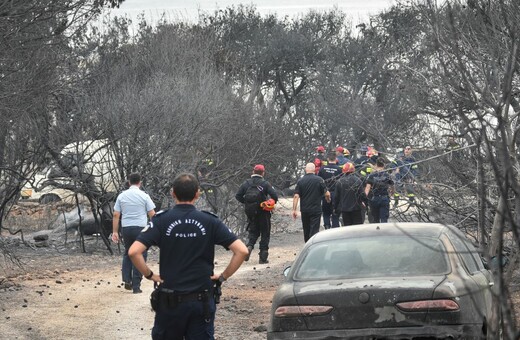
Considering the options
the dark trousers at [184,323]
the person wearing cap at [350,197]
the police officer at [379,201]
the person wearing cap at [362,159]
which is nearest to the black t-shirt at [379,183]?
the police officer at [379,201]

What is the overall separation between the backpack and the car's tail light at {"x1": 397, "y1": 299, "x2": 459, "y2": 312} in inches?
426

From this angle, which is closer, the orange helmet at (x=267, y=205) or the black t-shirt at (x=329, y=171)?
the orange helmet at (x=267, y=205)

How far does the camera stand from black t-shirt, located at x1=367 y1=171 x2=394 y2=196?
63.2ft

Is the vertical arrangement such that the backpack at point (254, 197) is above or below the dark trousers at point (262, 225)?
above

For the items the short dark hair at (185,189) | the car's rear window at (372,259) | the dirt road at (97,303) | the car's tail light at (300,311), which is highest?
the short dark hair at (185,189)

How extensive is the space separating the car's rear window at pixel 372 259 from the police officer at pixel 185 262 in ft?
4.32

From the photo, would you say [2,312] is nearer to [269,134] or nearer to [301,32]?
[269,134]

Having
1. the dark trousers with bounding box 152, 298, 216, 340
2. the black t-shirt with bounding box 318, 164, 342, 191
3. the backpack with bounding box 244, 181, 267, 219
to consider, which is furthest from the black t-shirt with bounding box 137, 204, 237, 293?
the black t-shirt with bounding box 318, 164, 342, 191

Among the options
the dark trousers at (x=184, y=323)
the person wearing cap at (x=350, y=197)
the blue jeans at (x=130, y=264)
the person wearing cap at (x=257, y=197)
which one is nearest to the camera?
the dark trousers at (x=184, y=323)

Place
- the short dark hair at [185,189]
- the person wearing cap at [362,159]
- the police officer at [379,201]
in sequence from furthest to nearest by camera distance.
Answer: the person wearing cap at [362,159] < the police officer at [379,201] < the short dark hair at [185,189]

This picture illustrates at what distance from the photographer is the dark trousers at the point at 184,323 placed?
7.73 metres

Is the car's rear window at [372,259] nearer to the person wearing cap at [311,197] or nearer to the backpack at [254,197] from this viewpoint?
the backpack at [254,197]

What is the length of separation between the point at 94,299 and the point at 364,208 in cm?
668

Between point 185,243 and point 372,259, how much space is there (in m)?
1.93
